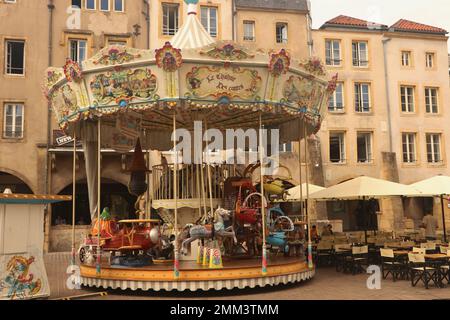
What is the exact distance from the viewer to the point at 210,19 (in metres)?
27.2

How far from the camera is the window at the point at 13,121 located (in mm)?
23328

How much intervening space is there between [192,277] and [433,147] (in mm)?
23777

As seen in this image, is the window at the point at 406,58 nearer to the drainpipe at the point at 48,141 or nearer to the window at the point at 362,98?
the window at the point at 362,98

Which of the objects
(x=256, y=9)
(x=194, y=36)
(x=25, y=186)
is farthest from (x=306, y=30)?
(x=25, y=186)

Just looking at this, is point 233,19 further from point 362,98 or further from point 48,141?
point 48,141

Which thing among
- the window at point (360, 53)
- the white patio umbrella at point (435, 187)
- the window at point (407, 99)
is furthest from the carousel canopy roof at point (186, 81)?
the window at point (407, 99)

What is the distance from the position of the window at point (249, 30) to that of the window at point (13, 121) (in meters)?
12.8

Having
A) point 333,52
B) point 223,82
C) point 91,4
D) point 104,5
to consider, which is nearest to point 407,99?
point 333,52

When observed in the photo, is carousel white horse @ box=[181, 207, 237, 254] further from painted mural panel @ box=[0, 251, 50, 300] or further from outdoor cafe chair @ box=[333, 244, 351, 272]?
outdoor cafe chair @ box=[333, 244, 351, 272]

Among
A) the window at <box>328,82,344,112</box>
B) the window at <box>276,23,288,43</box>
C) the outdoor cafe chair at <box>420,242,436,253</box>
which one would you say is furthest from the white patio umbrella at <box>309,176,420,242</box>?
the window at <box>276,23,288,43</box>

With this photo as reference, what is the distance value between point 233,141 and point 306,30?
14386mm

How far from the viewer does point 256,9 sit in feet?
91.3

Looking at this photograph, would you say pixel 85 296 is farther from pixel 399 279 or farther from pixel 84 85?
pixel 399 279

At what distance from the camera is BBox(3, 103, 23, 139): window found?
76.5 feet
